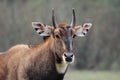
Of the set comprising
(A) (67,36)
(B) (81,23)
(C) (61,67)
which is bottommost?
(B) (81,23)

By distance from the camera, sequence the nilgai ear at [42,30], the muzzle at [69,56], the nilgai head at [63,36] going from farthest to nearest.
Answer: the nilgai ear at [42,30]
the nilgai head at [63,36]
the muzzle at [69,56]

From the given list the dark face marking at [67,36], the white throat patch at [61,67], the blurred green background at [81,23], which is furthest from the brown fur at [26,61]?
the blurred green background at [81,23]

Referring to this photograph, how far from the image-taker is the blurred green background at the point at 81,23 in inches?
1607

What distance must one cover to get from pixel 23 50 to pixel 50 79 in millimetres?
1256

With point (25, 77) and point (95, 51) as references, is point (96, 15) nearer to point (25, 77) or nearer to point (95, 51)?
point (95, 51)

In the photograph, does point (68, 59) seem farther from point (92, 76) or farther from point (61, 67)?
point (92, 76)

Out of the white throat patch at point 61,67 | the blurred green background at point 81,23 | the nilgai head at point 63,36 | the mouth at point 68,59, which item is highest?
the nilgai head at point 63,36

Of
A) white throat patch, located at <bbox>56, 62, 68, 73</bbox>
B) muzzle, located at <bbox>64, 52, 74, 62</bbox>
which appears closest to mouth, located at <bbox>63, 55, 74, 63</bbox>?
muzzle, located at <bbox>64, 52, 74, 62</bbox>

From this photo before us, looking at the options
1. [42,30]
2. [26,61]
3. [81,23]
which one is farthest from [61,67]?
[81,23]

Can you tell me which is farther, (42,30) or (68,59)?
(42,30)

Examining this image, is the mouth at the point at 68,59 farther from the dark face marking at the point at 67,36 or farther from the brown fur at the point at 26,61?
the brown fur at the point at 26,61

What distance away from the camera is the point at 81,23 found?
41.2 meters

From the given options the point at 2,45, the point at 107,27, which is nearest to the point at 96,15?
the point at 107,27

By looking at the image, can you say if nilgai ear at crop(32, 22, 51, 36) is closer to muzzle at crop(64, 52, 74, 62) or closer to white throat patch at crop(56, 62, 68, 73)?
white throat patch at crop(56, 62, 68, 73)
